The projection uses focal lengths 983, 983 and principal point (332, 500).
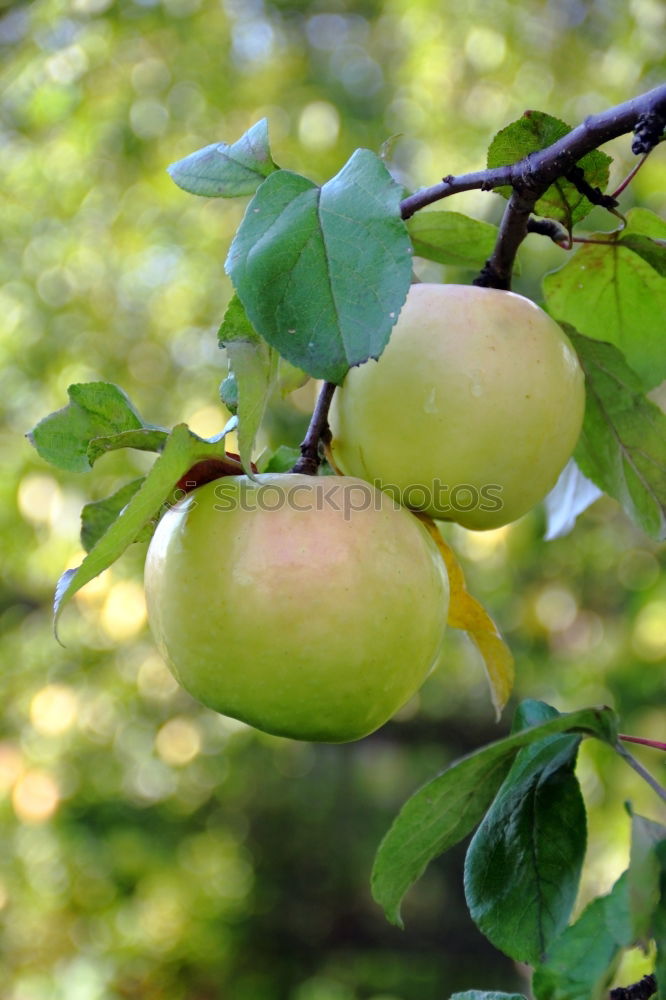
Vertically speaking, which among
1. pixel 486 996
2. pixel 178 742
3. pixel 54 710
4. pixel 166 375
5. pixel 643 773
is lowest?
pixel 178 742

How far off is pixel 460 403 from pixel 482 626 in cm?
13

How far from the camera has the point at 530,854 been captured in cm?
39

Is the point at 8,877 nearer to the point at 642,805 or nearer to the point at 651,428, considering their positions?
the point at 642,805

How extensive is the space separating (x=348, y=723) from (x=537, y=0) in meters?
1.79

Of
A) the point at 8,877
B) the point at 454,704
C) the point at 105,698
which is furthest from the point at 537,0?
the point at 8,877

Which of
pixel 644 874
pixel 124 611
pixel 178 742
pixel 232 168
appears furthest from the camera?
pixel 178 742

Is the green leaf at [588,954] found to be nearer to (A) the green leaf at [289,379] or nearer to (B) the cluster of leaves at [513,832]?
(B) the cluster of leaves at [513,832]

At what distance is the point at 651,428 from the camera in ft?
1.59

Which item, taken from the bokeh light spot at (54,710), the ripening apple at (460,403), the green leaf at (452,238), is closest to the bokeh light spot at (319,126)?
the bokeh light spot at (54,710)

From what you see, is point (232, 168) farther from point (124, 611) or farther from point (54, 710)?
point (54, 710)

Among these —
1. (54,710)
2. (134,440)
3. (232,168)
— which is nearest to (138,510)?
(134,440)

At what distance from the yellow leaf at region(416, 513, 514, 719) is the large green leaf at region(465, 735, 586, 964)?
8 cm

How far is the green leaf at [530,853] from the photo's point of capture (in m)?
0.38

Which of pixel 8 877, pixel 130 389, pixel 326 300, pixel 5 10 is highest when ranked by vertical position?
pixel 326 300
